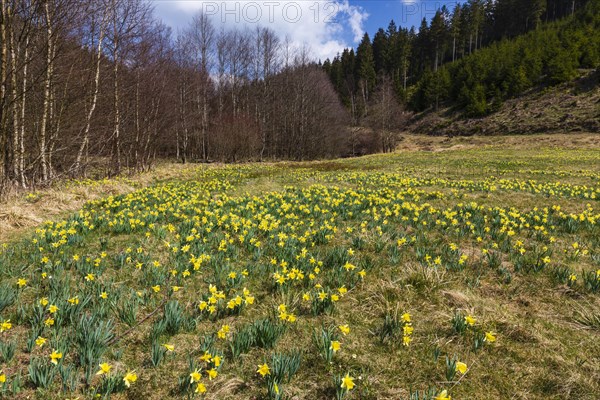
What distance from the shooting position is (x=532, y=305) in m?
3.24

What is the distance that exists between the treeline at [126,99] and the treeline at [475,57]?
1516cm

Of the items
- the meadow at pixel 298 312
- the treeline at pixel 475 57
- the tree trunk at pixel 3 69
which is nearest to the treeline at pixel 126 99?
the tree trunk at pixel 3 69

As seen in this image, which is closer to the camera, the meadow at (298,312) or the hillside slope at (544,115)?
the meadow at (298,312)

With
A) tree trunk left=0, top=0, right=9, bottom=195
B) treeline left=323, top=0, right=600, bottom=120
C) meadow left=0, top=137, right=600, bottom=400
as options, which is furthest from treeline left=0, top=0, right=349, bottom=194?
treeline left=323, top=0, right=600, bottom=120

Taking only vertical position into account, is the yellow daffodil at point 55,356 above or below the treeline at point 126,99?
below

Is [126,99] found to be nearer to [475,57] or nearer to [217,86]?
[217,86]

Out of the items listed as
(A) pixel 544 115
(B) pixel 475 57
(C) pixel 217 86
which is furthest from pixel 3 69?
(B) pixel 475 57

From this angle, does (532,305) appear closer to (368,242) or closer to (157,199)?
(368,242)

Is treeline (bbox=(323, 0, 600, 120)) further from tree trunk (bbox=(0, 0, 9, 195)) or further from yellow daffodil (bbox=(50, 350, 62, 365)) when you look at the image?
yellow daffodil (bbox=(50, 350, 62, 365))

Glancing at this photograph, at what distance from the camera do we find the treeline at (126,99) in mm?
8984

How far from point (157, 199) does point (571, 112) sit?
47893mm

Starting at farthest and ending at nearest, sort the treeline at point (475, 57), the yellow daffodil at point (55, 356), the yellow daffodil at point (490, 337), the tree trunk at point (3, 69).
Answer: the treeline at point (475, 57)
the tree trunk at point (3, 69)
the yellow daffodil at point (490, 337)
the yellow daffodil at point (55, 356)

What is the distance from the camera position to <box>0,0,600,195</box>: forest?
9.66m

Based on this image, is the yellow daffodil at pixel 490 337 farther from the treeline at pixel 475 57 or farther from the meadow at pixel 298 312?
the treeline at pixel 475 57
